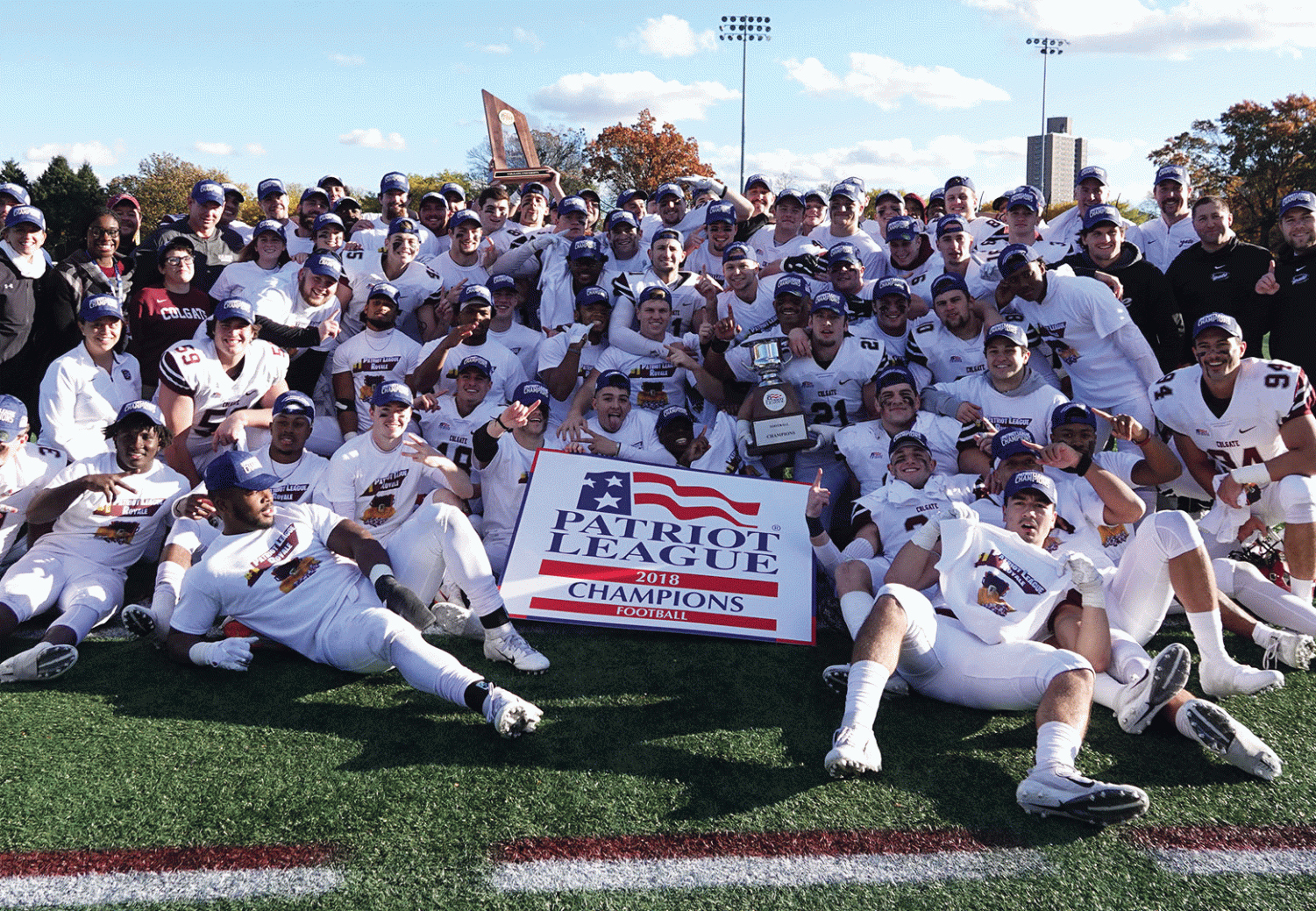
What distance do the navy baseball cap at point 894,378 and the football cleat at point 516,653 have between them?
2834 millimetres

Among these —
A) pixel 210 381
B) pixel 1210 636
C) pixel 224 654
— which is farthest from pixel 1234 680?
pixel 210 381

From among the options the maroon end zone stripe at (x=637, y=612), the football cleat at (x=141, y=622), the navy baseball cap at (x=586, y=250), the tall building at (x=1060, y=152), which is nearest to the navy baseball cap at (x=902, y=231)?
the navy baseball cap at (x=586, y=250)

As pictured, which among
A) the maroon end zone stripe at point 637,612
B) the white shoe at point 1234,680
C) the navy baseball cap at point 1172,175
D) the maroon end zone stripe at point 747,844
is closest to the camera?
the maroon end zone stripe at point 747,844

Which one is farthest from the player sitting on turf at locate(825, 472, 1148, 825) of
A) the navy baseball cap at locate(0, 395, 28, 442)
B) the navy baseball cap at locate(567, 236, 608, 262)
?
the navy baseball cap at locate(0, 395, 28, 442)

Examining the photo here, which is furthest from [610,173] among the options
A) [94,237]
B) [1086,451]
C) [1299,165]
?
[1086,451]

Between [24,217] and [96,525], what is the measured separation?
2889mm

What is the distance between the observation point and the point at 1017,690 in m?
3.84

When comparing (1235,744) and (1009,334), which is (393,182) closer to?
(1009,334)

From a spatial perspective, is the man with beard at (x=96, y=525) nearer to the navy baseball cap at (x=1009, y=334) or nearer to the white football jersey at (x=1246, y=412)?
the navy baseball cap at (x=1009, y=334)

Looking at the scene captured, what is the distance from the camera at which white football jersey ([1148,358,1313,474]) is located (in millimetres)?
5137

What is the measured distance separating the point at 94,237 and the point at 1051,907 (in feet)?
24.9

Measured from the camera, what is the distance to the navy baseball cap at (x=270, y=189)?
8953 millimetres

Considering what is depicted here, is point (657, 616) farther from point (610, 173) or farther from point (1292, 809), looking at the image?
point (610, 173)

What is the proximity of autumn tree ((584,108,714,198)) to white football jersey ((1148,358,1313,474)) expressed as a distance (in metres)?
38.1
